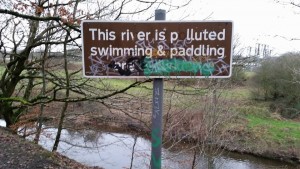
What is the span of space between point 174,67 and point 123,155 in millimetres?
10147

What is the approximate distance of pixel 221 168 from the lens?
11547 mm

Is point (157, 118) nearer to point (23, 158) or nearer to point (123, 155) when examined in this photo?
point (23, 158)

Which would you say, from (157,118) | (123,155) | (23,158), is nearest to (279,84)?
(123,155)

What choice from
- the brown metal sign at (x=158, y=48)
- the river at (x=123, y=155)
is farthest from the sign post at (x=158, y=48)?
the river at (x=123, y=155)

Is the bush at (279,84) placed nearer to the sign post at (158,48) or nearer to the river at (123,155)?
the river at (123,155)

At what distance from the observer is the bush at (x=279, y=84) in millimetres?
17156

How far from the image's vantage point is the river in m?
10.2

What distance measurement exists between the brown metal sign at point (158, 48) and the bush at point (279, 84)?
646 inches

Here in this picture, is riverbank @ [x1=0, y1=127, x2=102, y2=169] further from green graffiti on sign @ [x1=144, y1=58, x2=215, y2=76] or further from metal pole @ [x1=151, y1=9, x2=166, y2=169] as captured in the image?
green graffiti on sign @ [x1=144, y1=58, x2=215, y2=76]

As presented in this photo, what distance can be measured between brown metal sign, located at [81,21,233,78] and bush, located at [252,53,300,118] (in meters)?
16.4

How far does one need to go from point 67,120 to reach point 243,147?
32.6 ft

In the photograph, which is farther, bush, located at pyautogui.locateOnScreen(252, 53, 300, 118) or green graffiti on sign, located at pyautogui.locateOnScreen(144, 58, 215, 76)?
bush, located at pyautogui.locateOnScreen(252, 53, 300, 118)

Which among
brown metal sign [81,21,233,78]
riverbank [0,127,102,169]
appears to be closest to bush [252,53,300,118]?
riverbank [0,127,102,169]

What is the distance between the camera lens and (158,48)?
2.09 m
